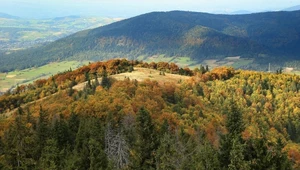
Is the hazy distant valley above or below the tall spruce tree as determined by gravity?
below

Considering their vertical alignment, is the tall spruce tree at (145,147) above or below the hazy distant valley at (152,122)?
above

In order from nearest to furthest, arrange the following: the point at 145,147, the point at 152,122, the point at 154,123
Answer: the point at 145,147 → the point at 152,122 → the point at 154,123

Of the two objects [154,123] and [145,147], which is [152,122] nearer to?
[145,147]

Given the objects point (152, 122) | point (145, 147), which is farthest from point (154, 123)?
point (145, 147)

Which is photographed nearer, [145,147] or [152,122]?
[145,147]

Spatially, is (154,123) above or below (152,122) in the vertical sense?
below

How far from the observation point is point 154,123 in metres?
67.9

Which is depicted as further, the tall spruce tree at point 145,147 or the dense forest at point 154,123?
the dense forest at point 154,123

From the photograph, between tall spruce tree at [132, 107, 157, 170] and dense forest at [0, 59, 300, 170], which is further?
dense forest at [0, 59, 300, 170]

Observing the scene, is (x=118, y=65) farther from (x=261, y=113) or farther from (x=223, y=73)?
(x=261, y=113)

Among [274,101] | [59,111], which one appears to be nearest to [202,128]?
[59,111]

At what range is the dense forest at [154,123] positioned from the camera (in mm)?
46062

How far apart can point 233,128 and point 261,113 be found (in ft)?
375

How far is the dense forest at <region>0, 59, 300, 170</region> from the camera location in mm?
46062
